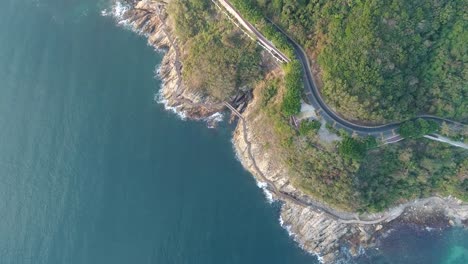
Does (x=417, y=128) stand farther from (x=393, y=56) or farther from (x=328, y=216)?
(x=328, y=216)

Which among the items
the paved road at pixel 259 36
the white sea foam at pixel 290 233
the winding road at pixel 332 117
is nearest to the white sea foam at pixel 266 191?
the white sea foam at pixel 290 233

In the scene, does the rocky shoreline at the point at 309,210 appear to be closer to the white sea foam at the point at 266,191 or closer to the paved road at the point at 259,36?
the white sea foam at the point at 266,191

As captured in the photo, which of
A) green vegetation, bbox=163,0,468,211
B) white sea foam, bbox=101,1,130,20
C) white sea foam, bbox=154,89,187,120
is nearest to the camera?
green vegetation, bbox=163,0,468,211

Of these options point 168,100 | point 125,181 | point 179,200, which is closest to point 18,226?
point 125,181

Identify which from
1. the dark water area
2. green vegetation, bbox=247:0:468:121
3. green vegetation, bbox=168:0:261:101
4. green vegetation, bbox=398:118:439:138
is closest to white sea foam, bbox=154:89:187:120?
green vegetation, bbox=168:0:261:101

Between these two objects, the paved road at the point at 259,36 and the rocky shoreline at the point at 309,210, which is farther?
the rocky shoreline at the point at 309,210

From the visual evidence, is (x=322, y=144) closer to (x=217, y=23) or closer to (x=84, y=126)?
(x=217, y=23)

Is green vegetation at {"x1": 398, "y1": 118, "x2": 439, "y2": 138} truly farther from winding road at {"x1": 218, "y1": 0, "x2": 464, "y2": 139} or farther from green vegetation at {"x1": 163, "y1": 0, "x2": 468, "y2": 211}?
winding road at {"x1": 218, "y1": 0, "x2": 464, "y2": 139}

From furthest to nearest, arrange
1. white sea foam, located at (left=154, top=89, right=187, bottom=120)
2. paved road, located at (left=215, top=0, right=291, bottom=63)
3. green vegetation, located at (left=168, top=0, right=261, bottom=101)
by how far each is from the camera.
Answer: white sea foam, located at (left=154, top=89, right=187, bottom=120) < green vegetation, located at (left=168, top=0, right=261, bottom=101) < paved road, located at (left=215, top=0, right=291, bottom=63)
